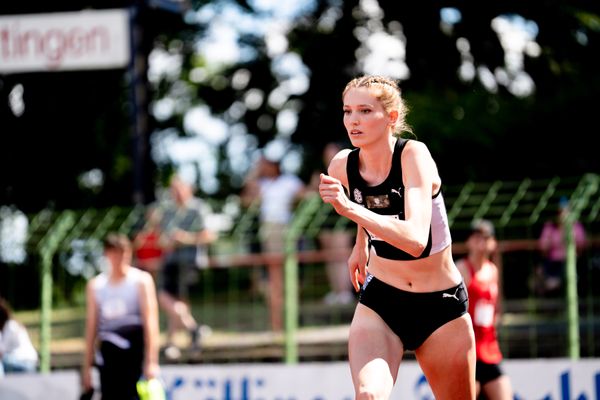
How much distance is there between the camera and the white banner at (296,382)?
27.2 feet

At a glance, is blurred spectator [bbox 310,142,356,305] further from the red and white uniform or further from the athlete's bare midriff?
the athlete's bare midriff

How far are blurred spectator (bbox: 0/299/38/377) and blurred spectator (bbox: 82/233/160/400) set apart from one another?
103 centimetres

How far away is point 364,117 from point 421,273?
0.76 meters

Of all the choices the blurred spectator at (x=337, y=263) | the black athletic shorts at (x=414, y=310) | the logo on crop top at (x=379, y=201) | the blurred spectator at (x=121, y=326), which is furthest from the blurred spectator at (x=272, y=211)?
the logo on crop top at (x=379, y=201)

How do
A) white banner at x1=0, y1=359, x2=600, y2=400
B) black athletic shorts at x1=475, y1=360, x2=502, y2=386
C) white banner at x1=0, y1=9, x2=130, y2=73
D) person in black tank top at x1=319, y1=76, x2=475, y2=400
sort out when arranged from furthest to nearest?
white banner at x1=0, y1=9, x2=130, y2=73
white banner at x1=0, y1=359, x2=600, y2=400
black athletic shorts at x1=475, y1=360, x2=502, y2=386
person in black tank top at x1=319, y1=76, x2=475, y2=400

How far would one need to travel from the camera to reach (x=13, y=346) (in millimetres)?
8984

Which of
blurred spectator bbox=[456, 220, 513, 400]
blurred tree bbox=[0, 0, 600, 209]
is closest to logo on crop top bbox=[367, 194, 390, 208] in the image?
blurred spectator bbox=[456, 220, 513, 400]

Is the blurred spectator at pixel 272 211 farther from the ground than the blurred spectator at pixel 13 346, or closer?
farther from the ground

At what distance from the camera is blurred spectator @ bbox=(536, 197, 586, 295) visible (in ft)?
28.9

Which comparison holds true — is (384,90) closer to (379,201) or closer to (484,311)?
(379,201)

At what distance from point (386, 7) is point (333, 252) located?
7752 mm

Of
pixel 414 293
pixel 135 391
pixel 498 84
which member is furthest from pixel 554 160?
pixel 414 293

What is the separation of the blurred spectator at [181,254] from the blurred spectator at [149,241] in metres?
0.06

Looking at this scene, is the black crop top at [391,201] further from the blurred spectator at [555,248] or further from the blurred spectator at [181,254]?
the blurred spectator at [181,254]
